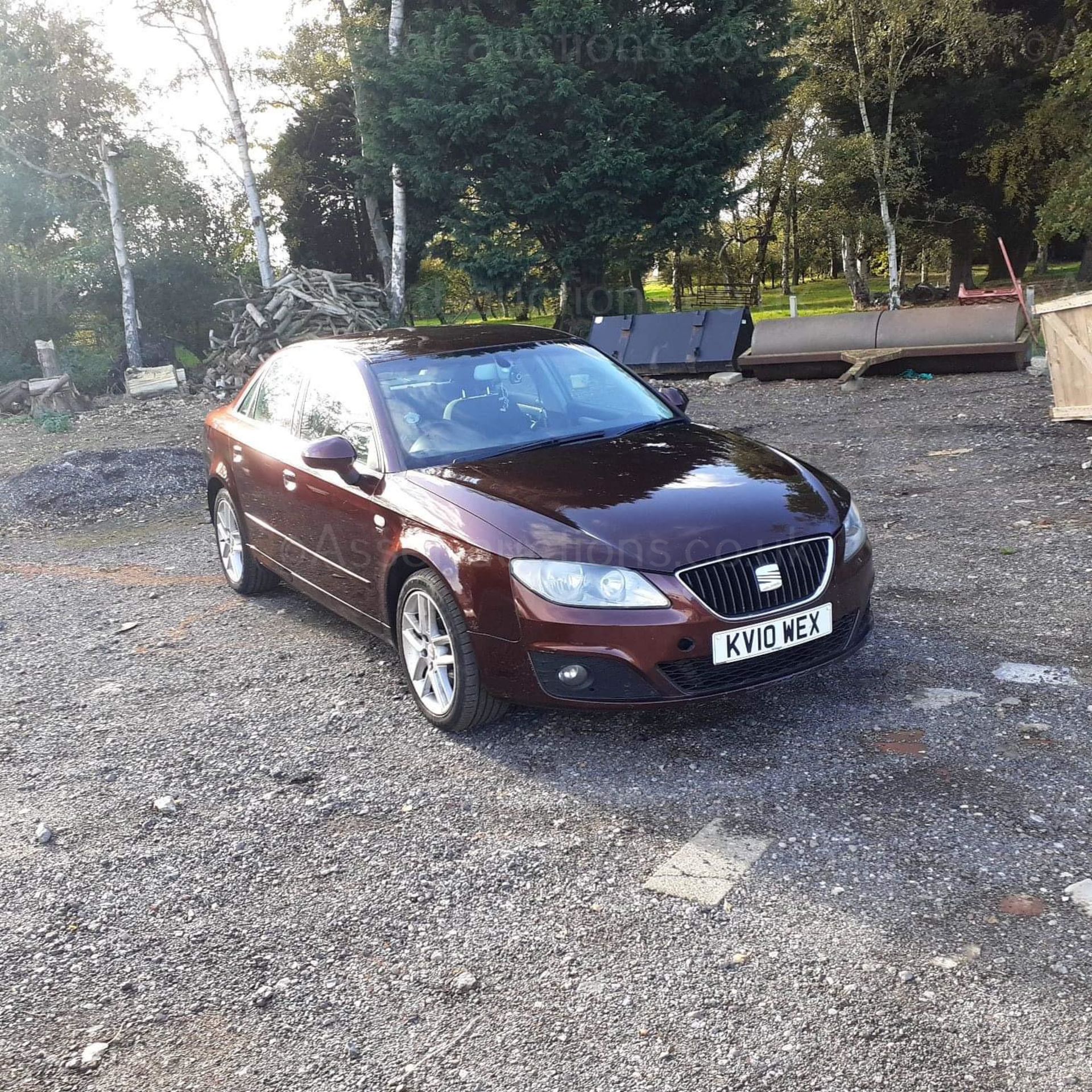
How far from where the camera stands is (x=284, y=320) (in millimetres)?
21984

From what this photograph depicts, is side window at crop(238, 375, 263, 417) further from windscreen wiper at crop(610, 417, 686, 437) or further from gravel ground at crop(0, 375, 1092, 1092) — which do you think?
windscreen wiper at crop(610, 417, 686, 437)

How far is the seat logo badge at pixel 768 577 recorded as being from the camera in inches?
163

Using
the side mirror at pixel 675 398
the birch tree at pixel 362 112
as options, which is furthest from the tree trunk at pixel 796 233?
the side mirror at pixel 675 398

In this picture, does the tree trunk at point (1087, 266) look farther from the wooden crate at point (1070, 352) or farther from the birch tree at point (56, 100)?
the birch tree at point (56, 100)

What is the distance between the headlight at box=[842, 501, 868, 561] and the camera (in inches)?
178

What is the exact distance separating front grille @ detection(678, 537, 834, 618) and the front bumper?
55 millimetres

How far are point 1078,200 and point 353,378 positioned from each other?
974 inches

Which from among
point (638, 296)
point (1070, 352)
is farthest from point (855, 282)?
point (1070, 352)

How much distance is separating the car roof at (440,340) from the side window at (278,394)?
296mm

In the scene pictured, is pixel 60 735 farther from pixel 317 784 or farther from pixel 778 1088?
pixel 778 1088

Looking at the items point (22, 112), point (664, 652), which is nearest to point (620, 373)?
point (664, 652)

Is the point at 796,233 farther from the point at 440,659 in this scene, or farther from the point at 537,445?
the point at 440,659

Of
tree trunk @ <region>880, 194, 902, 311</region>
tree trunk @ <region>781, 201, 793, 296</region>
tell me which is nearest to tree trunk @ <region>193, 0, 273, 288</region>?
tree trunk @ <region>880, 194, 902, 311</region>

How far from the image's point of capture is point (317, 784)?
14.2 ft
